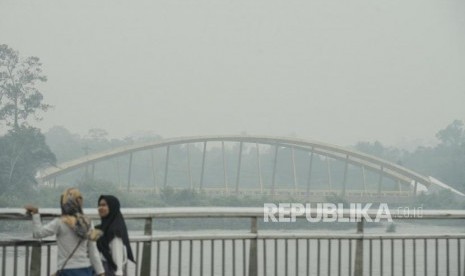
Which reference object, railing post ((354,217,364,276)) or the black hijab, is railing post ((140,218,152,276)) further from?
railing post ((354,217,364,276))

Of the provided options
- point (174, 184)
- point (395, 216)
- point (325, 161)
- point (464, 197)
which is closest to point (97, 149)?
point (174, 184)

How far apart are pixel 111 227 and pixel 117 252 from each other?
0.22 m

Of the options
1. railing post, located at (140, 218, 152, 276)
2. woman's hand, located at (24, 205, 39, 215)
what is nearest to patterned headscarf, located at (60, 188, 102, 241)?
woman's hand, located at (24, 205, 39, 215)

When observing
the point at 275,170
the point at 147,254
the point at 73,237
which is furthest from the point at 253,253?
the point at 275,170

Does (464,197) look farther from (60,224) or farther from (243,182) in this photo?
(60,224)

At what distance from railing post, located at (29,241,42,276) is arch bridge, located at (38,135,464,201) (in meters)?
67.2

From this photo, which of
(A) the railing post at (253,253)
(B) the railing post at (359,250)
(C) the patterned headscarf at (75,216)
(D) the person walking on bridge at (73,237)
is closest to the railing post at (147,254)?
(A) the railing post at (253,253)

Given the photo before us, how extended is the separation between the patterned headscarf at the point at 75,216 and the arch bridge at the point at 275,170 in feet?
Result: 224

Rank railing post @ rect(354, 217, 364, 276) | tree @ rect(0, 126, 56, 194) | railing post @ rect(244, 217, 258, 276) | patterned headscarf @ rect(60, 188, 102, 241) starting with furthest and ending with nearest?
tree @ rect(0, 126, 56, 194)
railing post @ rect(354, 217, 364, 276)
railing post @ rect(244, 217, 258, 276)
patterned headscarf @ rect(60, 188, 102, 241)

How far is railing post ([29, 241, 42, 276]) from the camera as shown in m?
6.76

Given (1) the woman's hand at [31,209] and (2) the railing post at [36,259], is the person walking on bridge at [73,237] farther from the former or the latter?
(2) the railing post at [36,259]

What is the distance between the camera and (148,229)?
740cm

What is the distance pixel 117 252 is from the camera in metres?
6.12

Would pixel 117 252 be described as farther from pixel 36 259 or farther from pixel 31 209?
pixel 36 259
